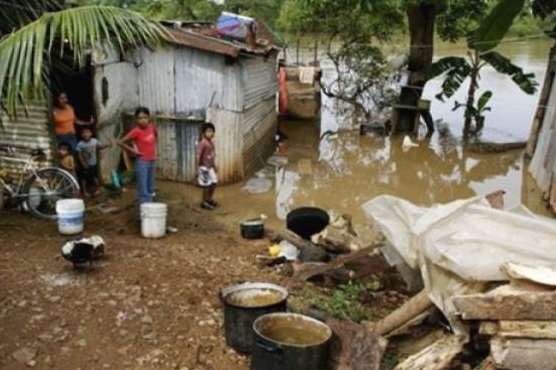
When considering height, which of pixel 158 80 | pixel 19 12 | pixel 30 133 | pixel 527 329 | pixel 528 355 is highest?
pixel 19 12

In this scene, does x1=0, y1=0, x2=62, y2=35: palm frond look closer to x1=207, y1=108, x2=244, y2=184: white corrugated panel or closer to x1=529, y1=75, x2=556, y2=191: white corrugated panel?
x1=207, y1=108, x2=244, y2=184: white corrugated panel

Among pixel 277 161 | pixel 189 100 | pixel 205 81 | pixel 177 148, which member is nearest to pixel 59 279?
pixel 177 148

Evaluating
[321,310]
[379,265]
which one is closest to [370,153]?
[379,265]

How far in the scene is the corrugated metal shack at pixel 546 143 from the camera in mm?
11461

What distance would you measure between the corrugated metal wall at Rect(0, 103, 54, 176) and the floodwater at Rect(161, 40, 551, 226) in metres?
2.96

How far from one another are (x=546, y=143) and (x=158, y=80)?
8.34 meters

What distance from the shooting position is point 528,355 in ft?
12.7

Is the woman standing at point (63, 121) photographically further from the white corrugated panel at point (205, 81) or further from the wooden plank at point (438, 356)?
the wooden plank at point (438, 356)

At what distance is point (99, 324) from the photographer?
5594 mm

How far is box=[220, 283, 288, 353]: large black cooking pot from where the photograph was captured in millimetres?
5066

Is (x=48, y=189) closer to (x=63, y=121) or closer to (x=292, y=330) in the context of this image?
(x=63, y=121)

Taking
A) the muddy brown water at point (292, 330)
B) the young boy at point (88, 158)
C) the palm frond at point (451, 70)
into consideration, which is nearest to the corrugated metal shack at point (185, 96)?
the young boy at point (88, 158)

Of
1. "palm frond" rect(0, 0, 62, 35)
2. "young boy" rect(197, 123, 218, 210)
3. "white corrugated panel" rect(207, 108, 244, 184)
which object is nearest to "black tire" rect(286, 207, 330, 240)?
"young boy" rect(197, 123, 218, 210)

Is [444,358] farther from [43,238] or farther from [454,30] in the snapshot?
[454,30]
